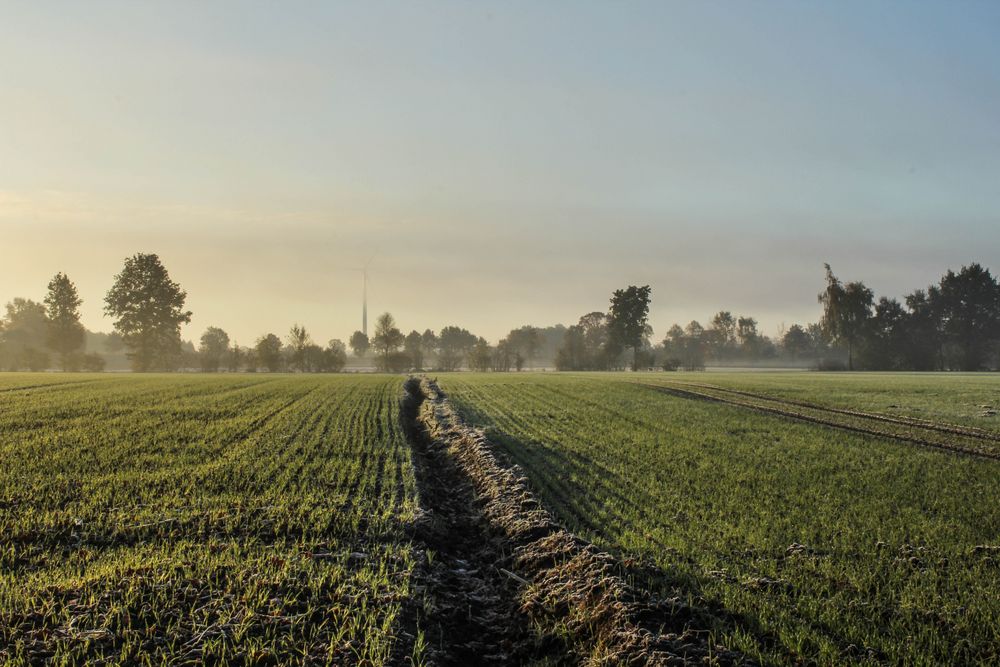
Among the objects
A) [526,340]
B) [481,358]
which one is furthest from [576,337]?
[526,340]

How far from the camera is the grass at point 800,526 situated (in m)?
7.26

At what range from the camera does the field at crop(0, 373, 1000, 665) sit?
23.2 feet

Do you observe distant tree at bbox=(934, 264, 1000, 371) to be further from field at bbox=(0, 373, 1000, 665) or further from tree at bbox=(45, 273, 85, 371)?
tree at bbox=(45, 273, 85, 371)

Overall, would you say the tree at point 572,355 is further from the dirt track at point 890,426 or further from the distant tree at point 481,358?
the dirt track at point 890,426

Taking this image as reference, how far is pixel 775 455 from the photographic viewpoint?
19000mm

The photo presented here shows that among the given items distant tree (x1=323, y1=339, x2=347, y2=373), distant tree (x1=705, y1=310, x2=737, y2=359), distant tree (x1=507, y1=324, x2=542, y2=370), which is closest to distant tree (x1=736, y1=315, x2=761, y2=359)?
distant tree (x1=705, y1=310, x2=737, y2=359)

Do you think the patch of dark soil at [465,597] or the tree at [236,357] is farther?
the tree at [236,357]

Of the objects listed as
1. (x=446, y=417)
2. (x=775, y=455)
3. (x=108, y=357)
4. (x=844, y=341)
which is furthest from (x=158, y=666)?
(x=108, y=357)

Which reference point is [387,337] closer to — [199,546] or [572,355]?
[572,355]

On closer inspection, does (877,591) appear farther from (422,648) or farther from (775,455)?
(775,455)

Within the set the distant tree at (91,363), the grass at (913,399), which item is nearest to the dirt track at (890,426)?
the grass at (913,399)

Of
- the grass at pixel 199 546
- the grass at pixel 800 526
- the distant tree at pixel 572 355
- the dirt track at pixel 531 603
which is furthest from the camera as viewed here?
the distant tree at pixel 572 355

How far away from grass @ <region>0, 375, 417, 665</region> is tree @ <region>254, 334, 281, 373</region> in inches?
3987

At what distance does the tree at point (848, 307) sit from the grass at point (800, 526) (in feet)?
321
